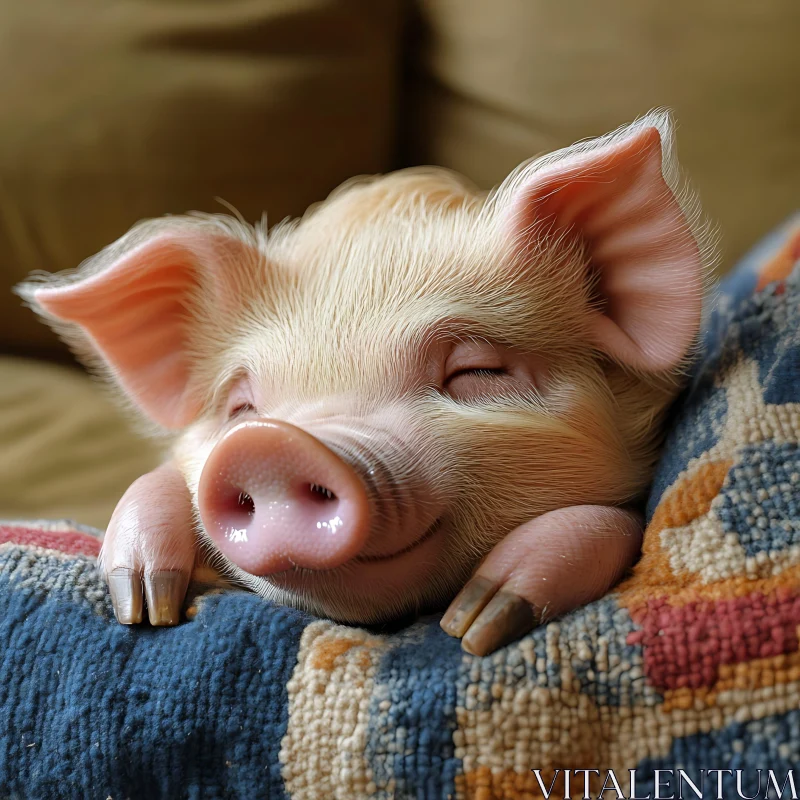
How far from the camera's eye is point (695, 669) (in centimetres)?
60

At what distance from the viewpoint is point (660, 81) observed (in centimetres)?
167

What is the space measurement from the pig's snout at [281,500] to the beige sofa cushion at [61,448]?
0.64m

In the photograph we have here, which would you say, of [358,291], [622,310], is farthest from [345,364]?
[622,310]

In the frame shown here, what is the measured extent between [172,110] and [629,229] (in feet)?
3.75

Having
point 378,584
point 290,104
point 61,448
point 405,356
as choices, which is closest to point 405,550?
point 378,584

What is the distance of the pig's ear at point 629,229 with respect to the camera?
818 millimetres

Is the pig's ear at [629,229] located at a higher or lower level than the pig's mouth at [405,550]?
higher

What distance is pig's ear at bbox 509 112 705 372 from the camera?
32.2 inches

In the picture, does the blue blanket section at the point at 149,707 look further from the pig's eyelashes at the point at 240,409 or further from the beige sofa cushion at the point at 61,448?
the beige sofa cushion at the point at 61,448

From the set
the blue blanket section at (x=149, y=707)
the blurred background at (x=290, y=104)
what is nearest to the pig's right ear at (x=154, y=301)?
the blue blanket section at (x=149, y=707)

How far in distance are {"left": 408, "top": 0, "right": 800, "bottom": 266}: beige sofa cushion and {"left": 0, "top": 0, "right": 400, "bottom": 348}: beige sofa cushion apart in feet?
0.79

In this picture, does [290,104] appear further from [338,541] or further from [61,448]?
[338,541]

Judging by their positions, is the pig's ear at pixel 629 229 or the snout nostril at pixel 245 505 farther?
the pig's ear at pixel 629 229

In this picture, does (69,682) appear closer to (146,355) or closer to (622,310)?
(146,355)
